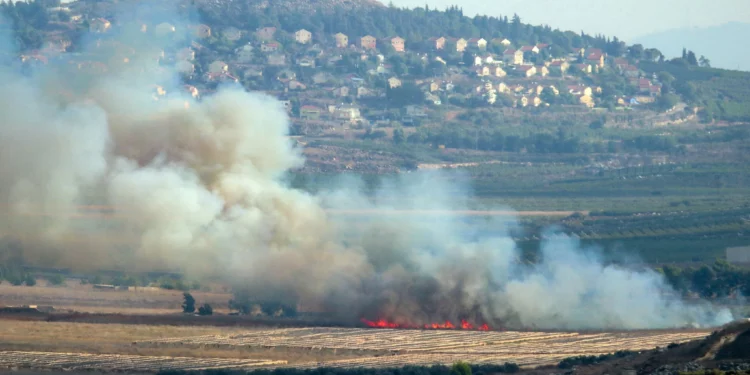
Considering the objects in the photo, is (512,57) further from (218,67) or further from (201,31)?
(218,67)

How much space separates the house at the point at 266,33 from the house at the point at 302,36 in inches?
118

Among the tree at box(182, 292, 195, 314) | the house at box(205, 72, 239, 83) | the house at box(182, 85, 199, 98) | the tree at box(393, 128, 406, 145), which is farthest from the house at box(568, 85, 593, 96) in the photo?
the tree at box(182, 292, 195, 314)

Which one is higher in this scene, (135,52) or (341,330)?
(135,52)

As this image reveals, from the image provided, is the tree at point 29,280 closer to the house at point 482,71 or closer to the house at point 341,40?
the house at point 482,71

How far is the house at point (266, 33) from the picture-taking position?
186 meters

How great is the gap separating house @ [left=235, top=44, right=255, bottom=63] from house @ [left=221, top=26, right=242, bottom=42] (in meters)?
4.53

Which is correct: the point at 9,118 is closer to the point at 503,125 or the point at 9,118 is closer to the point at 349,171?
the point at 349,171

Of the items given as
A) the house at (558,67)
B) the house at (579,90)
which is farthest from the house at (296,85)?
the house at (558,67)

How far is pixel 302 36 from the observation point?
18975 cm

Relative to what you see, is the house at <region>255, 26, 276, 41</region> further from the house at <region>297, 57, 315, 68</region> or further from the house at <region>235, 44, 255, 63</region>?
the house at <region>297, 57, 315, 68</region>

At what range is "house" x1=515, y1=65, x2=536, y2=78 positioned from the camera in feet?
599

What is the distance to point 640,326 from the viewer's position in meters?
66.0

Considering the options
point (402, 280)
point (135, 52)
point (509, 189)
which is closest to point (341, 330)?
point (402, 280)

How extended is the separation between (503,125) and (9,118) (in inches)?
3242
